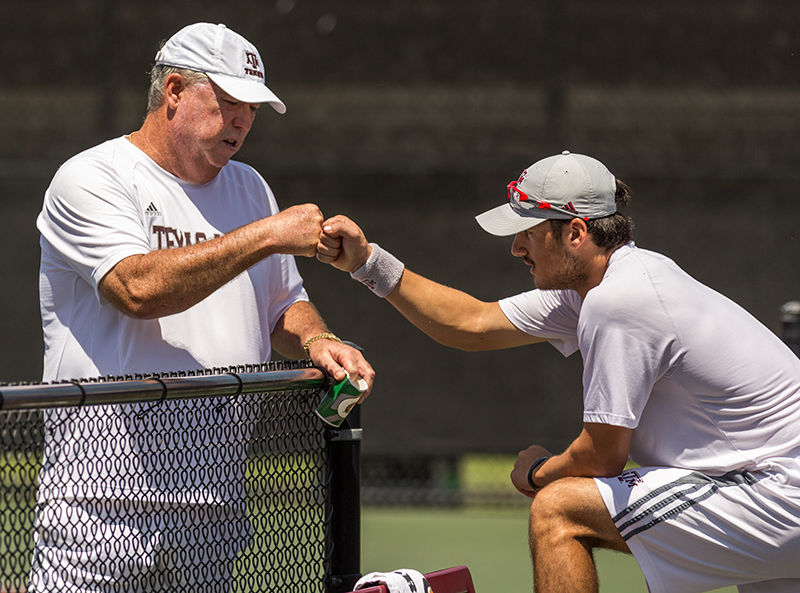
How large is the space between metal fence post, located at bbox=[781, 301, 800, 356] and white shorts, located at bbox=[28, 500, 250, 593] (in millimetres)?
2581

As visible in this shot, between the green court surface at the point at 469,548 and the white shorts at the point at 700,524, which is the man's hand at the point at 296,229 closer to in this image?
the white shorts at the point at 700,524

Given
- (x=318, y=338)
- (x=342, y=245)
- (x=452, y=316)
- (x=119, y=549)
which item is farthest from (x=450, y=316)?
(x=119, y=549)

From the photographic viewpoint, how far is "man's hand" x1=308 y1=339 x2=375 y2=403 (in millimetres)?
2922

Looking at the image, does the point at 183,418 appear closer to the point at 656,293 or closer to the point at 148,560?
the point at 148,560

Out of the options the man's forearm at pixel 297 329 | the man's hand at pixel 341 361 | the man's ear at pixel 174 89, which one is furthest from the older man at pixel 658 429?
the man's ear at pixel 174 89

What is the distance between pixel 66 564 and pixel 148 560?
0.17 m

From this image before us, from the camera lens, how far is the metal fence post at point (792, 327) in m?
4.61

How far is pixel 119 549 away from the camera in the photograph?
270 cm

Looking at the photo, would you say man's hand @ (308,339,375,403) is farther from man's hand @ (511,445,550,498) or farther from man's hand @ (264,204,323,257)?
man's hand @ (511,445,550,498)

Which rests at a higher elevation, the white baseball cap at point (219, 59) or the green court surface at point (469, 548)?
the white baseball cap at point (219, 59)

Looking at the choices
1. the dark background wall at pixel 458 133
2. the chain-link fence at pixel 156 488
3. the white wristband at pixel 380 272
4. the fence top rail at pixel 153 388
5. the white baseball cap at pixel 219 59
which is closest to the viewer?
the fence top rail at pixel 153 388

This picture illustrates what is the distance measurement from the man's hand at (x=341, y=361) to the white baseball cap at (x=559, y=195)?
1.86ft

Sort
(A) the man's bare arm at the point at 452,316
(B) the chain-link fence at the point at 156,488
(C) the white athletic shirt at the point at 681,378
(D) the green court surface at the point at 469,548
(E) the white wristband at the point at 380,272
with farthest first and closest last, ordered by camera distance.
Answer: (D) the green court surface at the point at 469,548 → (A) the man's bare arm at the point at 452,316 → (E) the white wristband at the point at 380,272 → (C) the white athletic shirt at the point at 681,378 → (B) the chain-link fence at the point at 156,488

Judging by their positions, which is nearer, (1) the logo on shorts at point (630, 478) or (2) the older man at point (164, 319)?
(2) the older man at point (164, 319)
